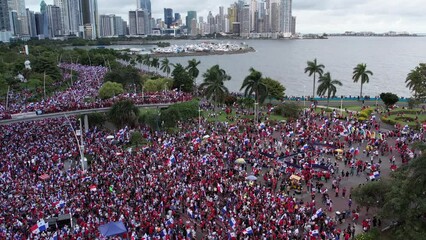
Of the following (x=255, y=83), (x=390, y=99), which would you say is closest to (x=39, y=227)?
(x=255, y=83)

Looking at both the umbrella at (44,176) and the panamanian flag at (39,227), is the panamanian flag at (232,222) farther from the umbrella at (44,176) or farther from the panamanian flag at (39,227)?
the umbrella at (44,176)

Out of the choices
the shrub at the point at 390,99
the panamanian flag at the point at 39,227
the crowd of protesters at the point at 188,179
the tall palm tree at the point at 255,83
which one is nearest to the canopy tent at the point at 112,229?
the crowd of protesters at the point at 188,179

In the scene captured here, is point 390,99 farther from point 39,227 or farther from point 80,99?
point 39,227

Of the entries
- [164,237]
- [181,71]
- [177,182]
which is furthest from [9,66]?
[164,237]

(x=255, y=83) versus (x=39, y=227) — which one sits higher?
(x=255, y=83)

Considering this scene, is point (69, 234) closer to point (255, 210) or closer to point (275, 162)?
point (255, 210)

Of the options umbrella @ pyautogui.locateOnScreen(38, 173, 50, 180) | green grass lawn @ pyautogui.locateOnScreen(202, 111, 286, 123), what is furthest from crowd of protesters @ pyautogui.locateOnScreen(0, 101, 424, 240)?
green grass lawn @ pyautogui.locateOnScreen(202, 111, 286, 123)
